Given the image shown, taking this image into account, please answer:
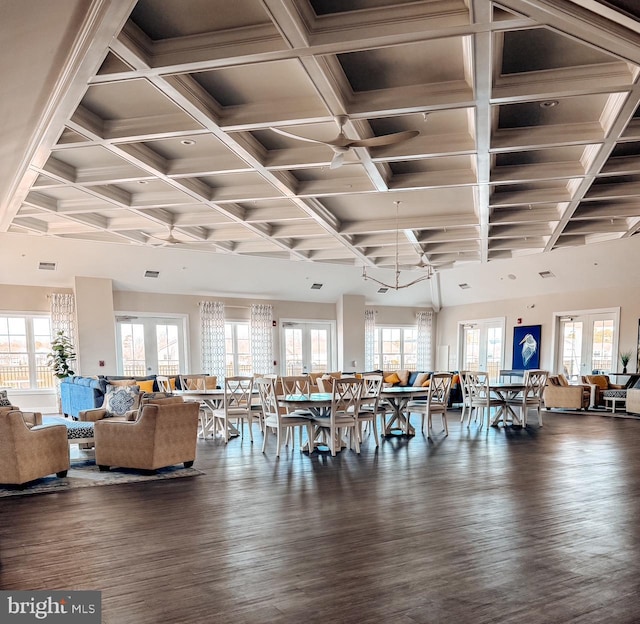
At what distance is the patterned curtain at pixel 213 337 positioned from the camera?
12570mm

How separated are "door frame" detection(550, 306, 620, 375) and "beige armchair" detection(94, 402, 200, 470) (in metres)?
9.84

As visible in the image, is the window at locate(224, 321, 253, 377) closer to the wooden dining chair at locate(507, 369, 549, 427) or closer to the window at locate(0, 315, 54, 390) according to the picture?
the window at locate(0, 315, 54, 390)

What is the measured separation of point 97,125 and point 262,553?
3.70 meters

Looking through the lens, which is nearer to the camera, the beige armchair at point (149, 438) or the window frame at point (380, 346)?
the beige armchair at point (149, 438)

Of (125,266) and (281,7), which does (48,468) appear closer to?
(281,7)

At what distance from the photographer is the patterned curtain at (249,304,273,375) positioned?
1322 centimetres

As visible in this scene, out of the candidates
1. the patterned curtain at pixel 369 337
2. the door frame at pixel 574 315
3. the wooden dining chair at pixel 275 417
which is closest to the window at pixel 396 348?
the patterned curtain at pixel 369 337

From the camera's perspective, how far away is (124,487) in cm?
502

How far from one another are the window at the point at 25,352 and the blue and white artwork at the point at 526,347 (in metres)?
11.4

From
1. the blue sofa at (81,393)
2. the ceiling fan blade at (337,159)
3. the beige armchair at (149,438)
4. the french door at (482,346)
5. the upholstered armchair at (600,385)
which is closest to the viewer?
the ceiling fan blade at (337,159)

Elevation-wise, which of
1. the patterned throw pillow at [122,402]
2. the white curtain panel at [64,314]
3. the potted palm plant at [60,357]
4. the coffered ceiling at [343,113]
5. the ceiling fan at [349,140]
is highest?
the coffered ceiling at [343,113]

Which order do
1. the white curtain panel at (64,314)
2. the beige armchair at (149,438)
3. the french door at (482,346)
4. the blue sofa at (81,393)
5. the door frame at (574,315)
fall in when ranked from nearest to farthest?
1. the beige armchair at (149,438)
2. the blue sofa at (81,393)
3. the white curtain panel at (64,314)
4. the door frame at (574,315)
5. the french door at (482,346)

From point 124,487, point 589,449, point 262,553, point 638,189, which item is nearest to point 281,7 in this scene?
point 262,553

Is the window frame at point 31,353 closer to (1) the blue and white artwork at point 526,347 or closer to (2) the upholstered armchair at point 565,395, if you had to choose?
(2) the upholstered armchair at point 565,395
